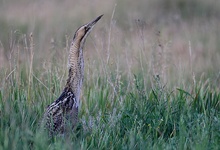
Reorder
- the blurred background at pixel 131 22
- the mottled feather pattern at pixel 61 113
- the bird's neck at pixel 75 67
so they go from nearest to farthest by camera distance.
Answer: the mottled feather pattern at pixel 61 113
the bird's neck at pixel 75 67
the blurred background at pixel 131 22

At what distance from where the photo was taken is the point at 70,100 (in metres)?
5.79

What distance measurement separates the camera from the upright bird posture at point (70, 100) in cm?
561

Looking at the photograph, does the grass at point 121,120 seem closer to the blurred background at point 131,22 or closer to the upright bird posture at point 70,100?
the upright bird posture at point 70,100

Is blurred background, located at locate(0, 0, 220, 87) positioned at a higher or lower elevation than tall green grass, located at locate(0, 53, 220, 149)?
higher

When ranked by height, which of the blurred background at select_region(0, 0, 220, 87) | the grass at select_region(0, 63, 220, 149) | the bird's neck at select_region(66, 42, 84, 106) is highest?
the blurred background at select_region(0, 0, 220, 87)

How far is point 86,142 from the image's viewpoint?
5379mm

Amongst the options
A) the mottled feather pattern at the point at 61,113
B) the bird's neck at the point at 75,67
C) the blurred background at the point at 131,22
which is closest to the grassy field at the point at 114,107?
the mottled feather pattern at the point at 61,113

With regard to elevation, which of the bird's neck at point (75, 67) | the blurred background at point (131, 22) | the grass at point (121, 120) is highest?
the blurred background at point (131, 22)

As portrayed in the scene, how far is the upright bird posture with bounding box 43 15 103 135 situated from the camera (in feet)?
18.4

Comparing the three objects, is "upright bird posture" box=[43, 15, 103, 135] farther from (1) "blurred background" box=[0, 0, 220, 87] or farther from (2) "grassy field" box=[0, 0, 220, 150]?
(1) "blurred background" box=[0, 0, 220, 87]

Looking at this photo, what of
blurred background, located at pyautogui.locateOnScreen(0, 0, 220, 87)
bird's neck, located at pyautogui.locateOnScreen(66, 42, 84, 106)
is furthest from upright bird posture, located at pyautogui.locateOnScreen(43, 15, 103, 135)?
blurred background, located at pyautogui.locateOnScreen(0, 0, 220, 87)

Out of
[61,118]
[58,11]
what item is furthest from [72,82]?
[58,11]

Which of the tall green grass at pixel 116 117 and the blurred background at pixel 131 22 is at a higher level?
the blurred background at pixel 131 22

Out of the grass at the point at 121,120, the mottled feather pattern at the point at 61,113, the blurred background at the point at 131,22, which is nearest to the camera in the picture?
the grass at the point at 121,120
